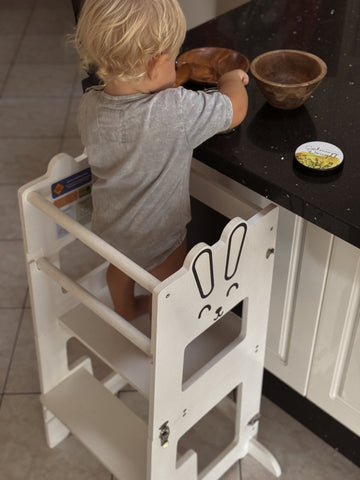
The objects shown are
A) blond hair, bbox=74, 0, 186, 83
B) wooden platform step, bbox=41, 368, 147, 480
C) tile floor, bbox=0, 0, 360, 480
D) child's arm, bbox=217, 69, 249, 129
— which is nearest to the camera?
blond hair, bbox=74, 0, 186, 83

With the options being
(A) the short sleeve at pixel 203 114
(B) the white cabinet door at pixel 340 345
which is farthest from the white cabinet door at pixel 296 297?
(A) the short sleeve at pixel 203 114

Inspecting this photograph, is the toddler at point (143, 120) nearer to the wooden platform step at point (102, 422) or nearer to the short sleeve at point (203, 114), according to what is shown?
the short sleeve at point (203, 114)

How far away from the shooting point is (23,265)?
2381 mm

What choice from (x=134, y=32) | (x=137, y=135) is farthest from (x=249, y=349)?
(x=134, y=32)

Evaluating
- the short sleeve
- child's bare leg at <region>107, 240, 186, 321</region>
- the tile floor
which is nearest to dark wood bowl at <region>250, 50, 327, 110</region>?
the short sleeve

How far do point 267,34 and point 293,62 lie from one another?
0.28 metres

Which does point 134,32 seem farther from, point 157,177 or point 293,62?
point 293,62

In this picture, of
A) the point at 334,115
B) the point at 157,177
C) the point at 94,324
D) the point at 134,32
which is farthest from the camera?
the point at 94,324

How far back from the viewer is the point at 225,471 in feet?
5.70

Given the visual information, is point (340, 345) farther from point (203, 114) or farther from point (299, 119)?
point (203, 114)

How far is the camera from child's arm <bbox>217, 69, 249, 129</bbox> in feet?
4.27

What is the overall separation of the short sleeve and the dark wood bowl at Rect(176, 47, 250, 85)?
22cm

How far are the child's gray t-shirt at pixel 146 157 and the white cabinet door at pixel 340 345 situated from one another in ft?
1.14

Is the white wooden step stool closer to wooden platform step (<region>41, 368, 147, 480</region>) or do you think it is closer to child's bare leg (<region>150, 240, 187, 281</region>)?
wooden platform step (<region>41, 368, 147, 480</region>)
